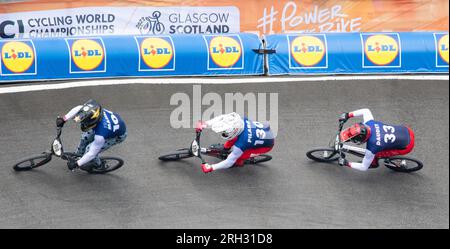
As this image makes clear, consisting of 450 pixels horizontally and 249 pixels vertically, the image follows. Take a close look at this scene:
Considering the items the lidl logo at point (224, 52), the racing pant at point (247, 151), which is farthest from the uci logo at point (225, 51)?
the racing pant at point (247, 151)

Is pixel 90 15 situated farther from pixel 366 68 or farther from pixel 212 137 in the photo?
pixel 366 68

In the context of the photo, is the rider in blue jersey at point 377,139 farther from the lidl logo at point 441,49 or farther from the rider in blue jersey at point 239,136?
the lidl logo at point 441,49

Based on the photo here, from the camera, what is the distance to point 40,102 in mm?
16812

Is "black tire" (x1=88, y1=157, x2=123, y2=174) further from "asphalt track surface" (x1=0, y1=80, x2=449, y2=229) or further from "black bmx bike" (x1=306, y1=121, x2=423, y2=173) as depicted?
"black bmx bike" (x1=306, y1=121, x2=423, y2=173)

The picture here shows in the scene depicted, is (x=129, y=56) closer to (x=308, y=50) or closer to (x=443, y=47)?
(x=308, y=50)

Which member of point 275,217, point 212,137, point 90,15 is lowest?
point 275,217

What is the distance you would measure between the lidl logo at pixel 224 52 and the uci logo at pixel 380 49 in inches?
126

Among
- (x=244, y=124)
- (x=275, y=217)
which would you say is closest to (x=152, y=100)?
(x=244, y=124)

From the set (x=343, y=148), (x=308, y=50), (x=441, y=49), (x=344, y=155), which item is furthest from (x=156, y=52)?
(x=441, y=49)

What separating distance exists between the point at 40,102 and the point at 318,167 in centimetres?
644

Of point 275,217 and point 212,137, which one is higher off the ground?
point 212,137

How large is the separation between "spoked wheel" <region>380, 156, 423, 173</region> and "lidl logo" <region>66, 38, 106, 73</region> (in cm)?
728

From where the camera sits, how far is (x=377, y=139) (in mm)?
13617

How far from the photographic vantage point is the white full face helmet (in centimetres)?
1325
